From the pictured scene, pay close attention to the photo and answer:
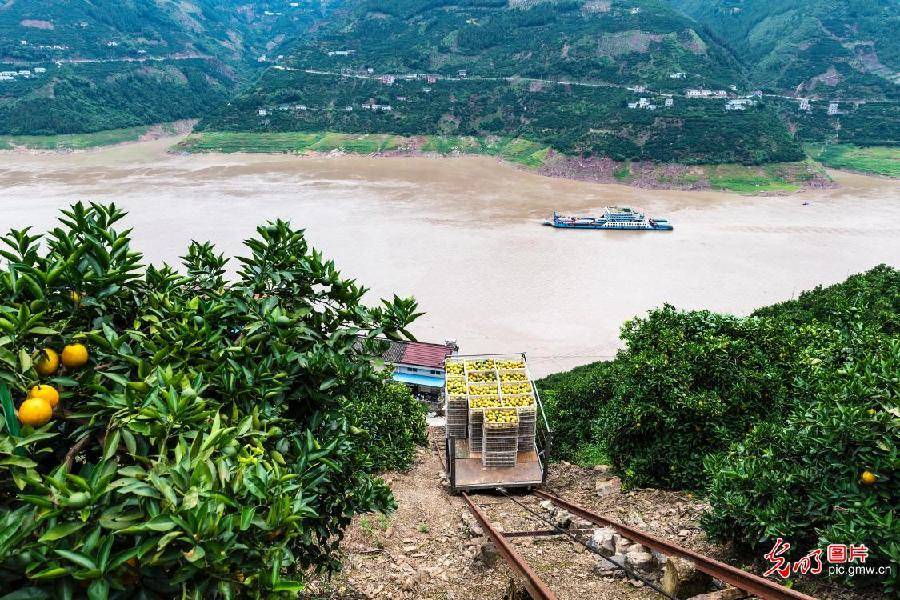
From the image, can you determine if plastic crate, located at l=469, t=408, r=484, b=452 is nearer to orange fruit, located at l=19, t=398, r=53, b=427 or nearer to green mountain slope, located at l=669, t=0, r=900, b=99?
orange fruit, located at l=19, t=398, r=53, b=427

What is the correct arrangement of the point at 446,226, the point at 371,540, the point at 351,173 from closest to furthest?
the point at 371,540
the point at 446,226
the point at 351,173

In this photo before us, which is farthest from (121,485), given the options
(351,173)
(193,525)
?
(351,173)

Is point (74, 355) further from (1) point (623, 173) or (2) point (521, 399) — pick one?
(1) point (623, 173)

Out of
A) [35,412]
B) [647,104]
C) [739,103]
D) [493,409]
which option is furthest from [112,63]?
[35,412]

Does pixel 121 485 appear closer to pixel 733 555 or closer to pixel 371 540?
pixel 371 540

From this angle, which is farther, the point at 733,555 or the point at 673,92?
the point at 673,92

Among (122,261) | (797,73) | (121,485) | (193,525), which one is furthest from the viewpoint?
(797,73)

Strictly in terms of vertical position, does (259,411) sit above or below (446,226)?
above

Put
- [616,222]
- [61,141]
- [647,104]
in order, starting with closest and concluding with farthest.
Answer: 1. [616,222]
2. [647,104]
3. [61,141]
